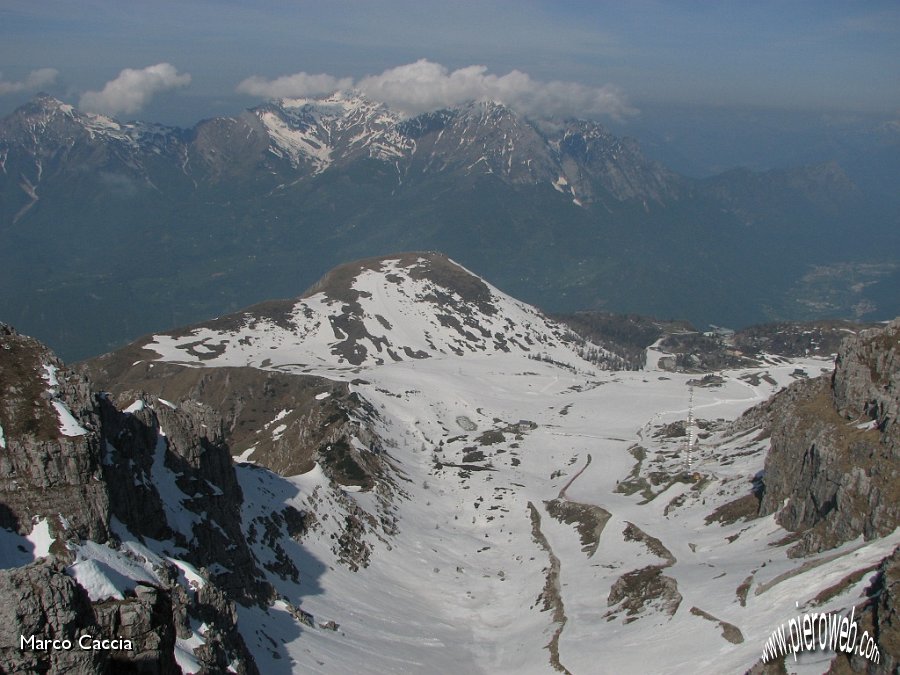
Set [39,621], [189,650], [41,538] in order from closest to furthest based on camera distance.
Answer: [39,621]
[189,650]
[41,538]

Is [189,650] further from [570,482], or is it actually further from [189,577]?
[570,482]

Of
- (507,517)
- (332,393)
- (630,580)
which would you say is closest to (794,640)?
(630,580)

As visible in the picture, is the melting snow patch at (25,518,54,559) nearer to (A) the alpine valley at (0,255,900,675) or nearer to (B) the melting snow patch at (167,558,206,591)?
(A) the alpine valley at (0,255,900,675)

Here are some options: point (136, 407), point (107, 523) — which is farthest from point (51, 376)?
point (136, 407)


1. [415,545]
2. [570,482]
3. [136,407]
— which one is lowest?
[570,482]

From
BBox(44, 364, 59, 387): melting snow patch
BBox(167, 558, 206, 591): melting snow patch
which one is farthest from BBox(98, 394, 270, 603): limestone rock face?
BBox(167, 558, 206, 591): melting snow patch

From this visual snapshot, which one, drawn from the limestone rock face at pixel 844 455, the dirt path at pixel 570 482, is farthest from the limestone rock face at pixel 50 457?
the dirt path at pixel 570 482

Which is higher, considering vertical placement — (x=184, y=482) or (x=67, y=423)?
(x=67, y=423)

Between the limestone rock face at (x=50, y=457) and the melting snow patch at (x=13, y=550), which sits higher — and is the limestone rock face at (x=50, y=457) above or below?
above

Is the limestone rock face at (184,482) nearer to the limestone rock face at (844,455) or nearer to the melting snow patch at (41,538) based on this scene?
the melting snow patch at (41,538)
